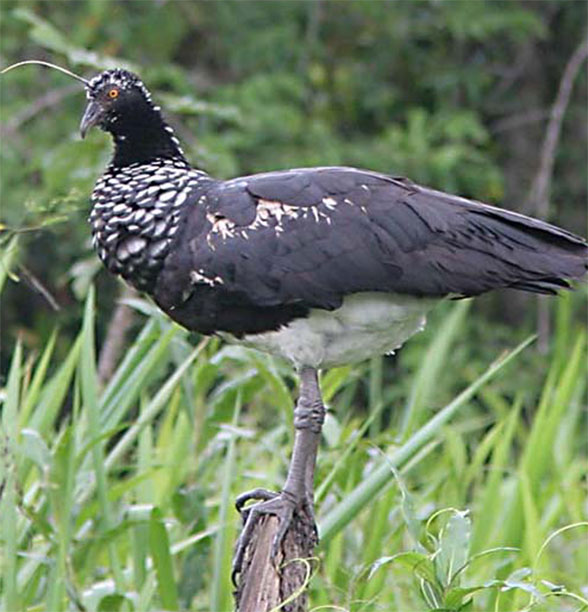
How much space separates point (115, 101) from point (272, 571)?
39.5 inches

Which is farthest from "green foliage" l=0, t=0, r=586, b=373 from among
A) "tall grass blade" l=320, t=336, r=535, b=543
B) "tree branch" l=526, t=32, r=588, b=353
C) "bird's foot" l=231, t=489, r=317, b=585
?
"bird's foot" l=231, t=489, r=317, b=585

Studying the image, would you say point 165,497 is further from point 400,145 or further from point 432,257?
point 400,145

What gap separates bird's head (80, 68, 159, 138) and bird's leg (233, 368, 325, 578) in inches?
24.4

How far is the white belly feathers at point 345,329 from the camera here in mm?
2873

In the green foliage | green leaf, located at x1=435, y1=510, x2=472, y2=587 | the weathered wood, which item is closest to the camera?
green leaf, located at x1=435, y1=510, x2=472, y2=587

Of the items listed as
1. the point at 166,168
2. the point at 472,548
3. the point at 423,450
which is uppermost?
the point at 166,168

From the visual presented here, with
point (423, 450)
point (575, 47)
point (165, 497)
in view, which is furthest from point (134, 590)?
point (575, 47)

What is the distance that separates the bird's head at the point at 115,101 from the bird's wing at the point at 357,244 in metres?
0.26

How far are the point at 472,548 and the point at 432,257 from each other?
104 centimetres

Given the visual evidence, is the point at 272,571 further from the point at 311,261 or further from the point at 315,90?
the point at 315,90

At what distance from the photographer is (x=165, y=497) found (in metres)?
3.58

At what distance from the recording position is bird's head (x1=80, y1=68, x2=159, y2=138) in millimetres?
3061

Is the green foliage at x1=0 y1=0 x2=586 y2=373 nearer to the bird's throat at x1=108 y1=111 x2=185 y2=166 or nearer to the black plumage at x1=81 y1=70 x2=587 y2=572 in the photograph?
the bird's throat at x1=108 y1=111 x2=185 y2=166

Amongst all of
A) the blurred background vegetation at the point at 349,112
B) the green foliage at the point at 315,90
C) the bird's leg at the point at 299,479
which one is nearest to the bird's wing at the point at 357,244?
the bird's leg at the point at 299,479
